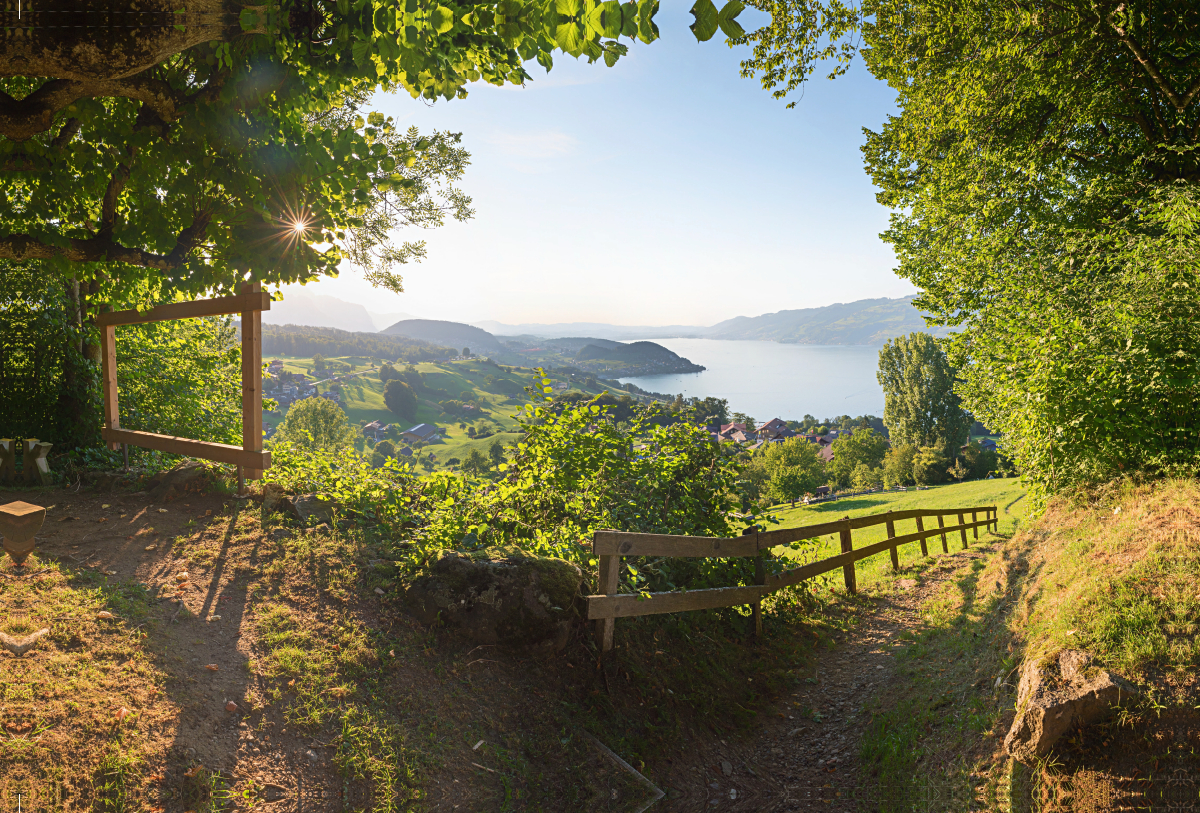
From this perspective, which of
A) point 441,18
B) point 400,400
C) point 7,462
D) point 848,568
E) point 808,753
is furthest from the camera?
point 400,400

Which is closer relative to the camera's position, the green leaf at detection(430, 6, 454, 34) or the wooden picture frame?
the green leaf at detection(430, 6, 454, 34)

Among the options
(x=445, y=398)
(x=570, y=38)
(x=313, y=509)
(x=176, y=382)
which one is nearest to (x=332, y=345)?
(x=445, y=398)

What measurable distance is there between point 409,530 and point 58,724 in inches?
127

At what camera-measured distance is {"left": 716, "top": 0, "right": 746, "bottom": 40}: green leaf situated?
94.1 inches

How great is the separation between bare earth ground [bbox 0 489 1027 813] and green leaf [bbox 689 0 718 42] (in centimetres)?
425

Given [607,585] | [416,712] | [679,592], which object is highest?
[607,585]

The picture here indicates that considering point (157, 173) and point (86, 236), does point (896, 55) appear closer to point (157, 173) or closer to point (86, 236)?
point (157, 173)

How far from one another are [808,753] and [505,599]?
2836 millimetres

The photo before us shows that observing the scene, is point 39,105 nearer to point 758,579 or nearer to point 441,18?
point 441,18

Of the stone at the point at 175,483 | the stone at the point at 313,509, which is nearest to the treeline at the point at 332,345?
the stone at the point at 175,483

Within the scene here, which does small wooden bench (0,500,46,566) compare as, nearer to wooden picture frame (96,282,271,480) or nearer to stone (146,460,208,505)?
wooden picture frame (96,282,271,480)

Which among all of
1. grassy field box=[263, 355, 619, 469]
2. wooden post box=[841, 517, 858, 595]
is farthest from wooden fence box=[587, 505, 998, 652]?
grassy field box=[263, 355, 619, 469]

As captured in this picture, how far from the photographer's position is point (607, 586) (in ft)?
14.8

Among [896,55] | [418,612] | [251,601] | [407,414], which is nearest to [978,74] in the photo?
[896,55]
